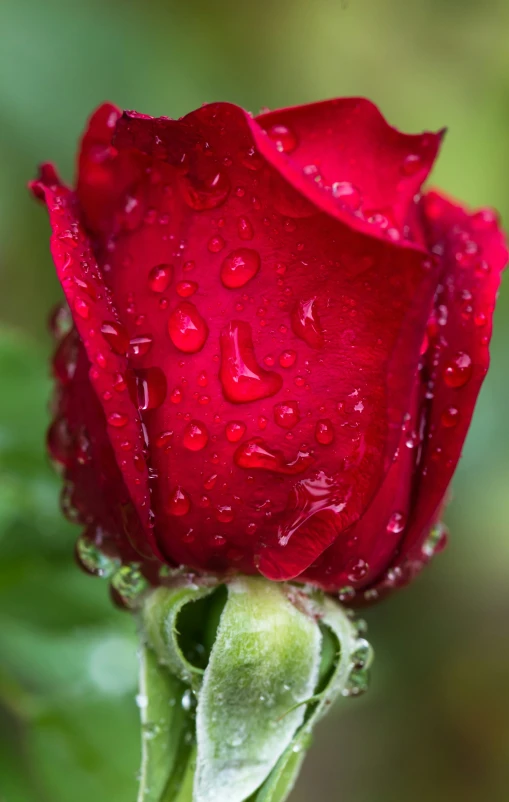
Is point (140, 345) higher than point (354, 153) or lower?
lower

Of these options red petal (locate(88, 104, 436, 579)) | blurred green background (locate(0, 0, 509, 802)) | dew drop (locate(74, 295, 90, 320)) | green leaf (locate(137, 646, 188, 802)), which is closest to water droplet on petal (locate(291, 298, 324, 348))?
red petal (locate(88, 104, 436, 579))

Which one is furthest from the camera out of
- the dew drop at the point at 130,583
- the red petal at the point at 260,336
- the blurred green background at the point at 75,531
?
the blurred green background at the point at 75,531

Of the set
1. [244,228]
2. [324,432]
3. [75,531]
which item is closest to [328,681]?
[324,432]

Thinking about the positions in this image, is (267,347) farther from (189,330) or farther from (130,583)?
(130,583)

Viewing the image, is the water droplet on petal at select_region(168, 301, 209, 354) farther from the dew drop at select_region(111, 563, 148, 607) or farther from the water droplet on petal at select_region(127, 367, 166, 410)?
the dew drop at select_region(111, 563, 148, 607)

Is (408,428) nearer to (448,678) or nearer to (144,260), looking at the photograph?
A: (144,260)

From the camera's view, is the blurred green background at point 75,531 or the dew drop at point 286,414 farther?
the blurred green background at point 75,531

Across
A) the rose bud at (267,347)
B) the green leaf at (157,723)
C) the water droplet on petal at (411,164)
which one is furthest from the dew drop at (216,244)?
the green leaf at (157,723)

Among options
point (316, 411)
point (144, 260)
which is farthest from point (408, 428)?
point (144, 260)

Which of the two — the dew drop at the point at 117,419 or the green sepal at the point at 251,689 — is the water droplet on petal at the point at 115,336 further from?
the green sepal at the point at 251,689
